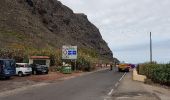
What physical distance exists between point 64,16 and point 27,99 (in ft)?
418

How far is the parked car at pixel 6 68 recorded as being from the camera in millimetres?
38969

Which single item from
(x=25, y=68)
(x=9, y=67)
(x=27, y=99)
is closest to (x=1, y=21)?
(x=25, y=68)

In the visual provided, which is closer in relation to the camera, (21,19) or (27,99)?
(27,99)

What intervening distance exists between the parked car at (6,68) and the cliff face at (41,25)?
48.0m

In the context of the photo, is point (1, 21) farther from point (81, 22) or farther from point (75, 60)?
point (81, 22)

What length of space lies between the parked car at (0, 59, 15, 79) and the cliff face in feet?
157

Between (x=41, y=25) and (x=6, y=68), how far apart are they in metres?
83.5

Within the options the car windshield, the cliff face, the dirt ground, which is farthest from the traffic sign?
the car windshield

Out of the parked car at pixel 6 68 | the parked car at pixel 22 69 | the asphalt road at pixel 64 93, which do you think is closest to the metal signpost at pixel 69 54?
the parked car at pixel 22 69

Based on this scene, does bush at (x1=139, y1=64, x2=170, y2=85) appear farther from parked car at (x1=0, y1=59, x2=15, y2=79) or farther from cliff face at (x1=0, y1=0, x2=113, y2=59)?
cliff face at (x1=0, y1=0, x2=113, y2=59)

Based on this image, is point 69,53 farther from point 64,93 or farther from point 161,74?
point 64,93

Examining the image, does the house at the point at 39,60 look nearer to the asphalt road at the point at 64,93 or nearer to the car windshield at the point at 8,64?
the car windshield at the point at 8,64

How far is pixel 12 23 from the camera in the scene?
10975cm

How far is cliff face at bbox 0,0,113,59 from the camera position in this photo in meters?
104
